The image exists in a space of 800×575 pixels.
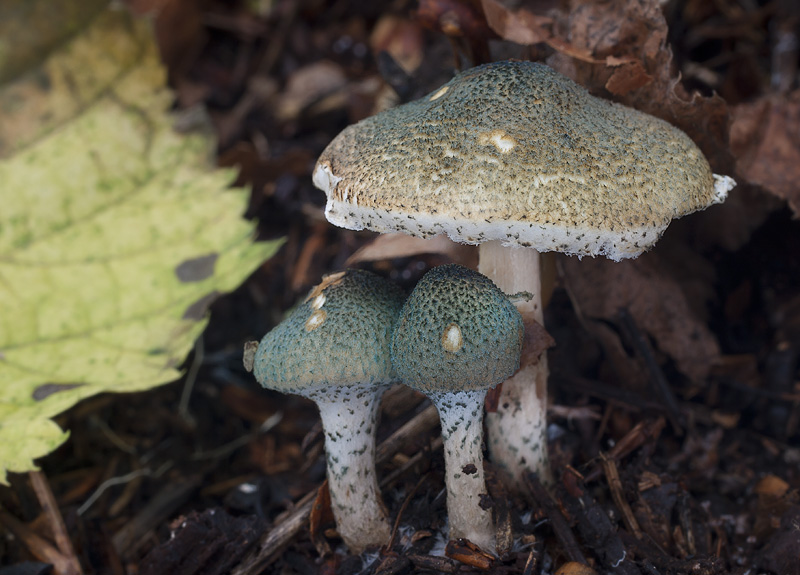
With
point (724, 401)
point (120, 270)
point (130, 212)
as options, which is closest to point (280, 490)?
point (120, 270)

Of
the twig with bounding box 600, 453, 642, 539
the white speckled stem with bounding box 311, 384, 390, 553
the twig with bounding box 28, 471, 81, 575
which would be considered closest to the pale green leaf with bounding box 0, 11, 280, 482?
the twig with bounding box 28, 471, 81, 575

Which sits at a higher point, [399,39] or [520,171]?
[520,171]

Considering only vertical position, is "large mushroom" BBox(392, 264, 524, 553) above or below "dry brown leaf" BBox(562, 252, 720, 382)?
above

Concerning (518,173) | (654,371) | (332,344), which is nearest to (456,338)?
(332,344)

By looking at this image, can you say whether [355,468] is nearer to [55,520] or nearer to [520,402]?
[520,402]

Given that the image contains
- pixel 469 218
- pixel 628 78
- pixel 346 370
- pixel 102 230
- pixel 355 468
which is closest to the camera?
pixel 469 218

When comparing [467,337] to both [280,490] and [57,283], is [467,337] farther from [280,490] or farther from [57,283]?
[57,283]

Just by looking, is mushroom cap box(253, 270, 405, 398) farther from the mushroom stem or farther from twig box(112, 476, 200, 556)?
twig box(112, 476, 200, 556)
